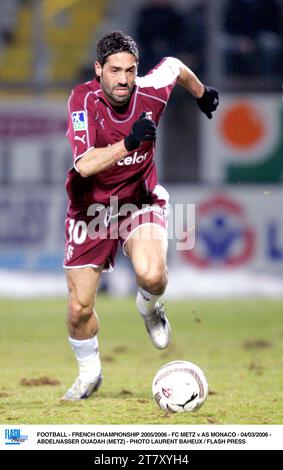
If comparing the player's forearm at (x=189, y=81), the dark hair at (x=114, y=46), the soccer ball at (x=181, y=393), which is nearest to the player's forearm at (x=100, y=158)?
the dark hair at (x=114, y=46)

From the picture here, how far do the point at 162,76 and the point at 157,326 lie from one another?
5.00ft

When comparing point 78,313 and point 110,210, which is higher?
point 110,210

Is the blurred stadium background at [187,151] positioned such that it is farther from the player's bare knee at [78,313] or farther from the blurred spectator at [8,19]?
the player's bare knee at [78,313]

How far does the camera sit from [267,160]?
13211mm

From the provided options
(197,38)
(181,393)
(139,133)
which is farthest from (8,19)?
(181,393)

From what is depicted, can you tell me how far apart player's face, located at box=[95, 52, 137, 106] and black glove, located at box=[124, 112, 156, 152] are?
0.30m

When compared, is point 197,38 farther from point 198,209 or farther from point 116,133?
point 116,133

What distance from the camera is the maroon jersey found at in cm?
616

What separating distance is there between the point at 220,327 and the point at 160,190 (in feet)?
13.9

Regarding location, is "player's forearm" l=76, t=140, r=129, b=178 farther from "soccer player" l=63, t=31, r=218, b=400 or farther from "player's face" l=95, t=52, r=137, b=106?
"player's face" l=95, t=52, r=137, b=106

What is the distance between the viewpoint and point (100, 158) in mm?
5855

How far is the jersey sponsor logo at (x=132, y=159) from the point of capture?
6.27 m
